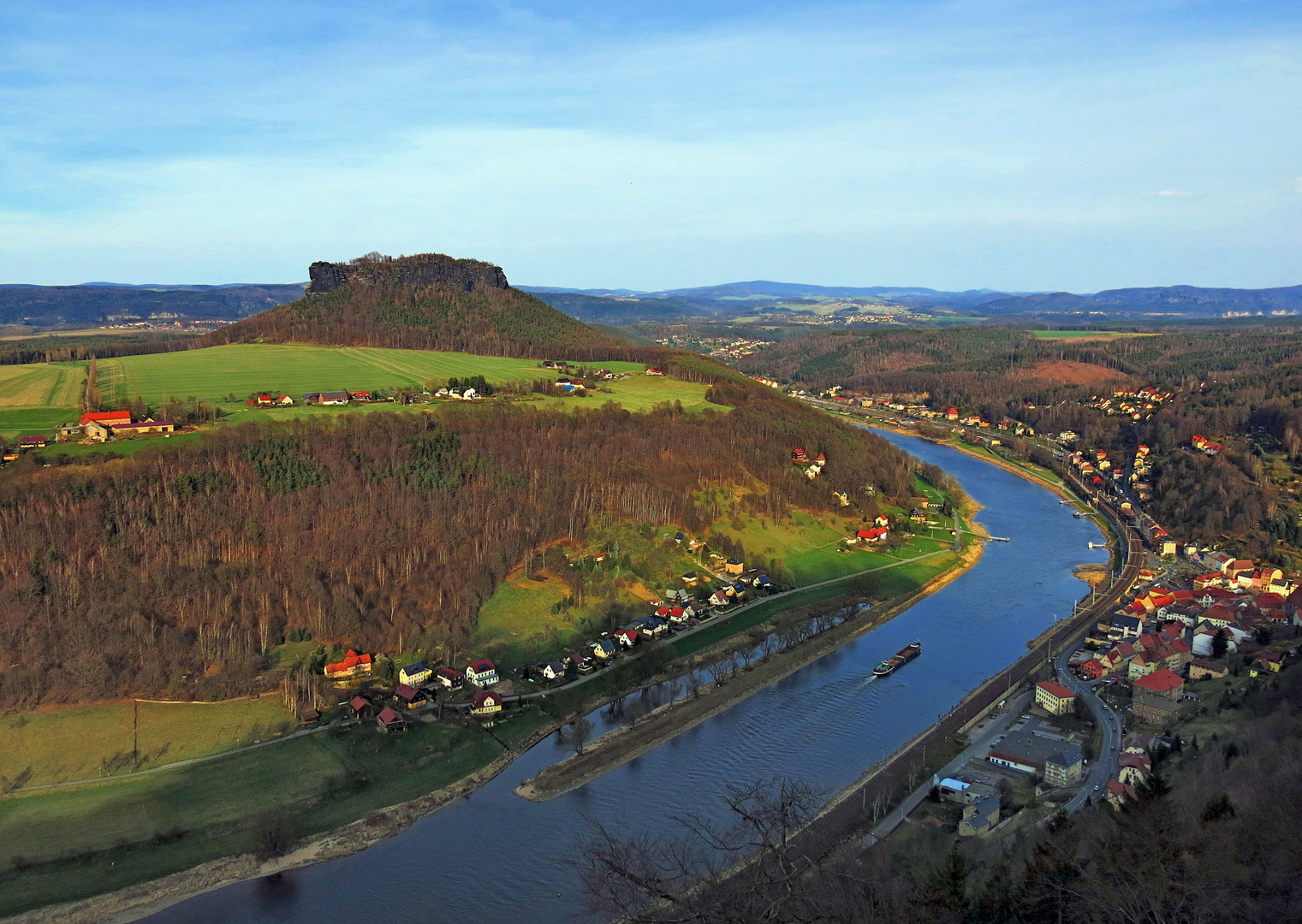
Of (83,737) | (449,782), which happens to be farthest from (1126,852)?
(83,737)

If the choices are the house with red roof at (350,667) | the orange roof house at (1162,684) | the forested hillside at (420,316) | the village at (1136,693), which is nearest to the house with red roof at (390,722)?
the house with red roof at (350,667)

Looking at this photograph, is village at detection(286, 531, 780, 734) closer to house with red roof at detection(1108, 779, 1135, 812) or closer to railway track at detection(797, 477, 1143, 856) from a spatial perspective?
railway track at detection(797, 477, 1143, 856)

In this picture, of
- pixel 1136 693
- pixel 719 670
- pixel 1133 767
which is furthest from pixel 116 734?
pixel 1136 693

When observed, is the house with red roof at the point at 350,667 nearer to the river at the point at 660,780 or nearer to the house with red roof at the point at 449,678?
the house with red roof at the point at 449,678

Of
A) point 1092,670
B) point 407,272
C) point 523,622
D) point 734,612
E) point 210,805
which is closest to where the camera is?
point 210,805

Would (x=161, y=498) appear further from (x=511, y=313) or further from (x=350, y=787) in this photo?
(x=511, y=313)

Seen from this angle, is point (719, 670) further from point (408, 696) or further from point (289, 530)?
point (289, 530)

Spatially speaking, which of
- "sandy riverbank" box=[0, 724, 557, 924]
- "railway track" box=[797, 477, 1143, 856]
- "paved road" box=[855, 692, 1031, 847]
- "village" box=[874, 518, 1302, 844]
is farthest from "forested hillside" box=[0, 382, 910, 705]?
"village" box=[874, 518, 1302, 844]
